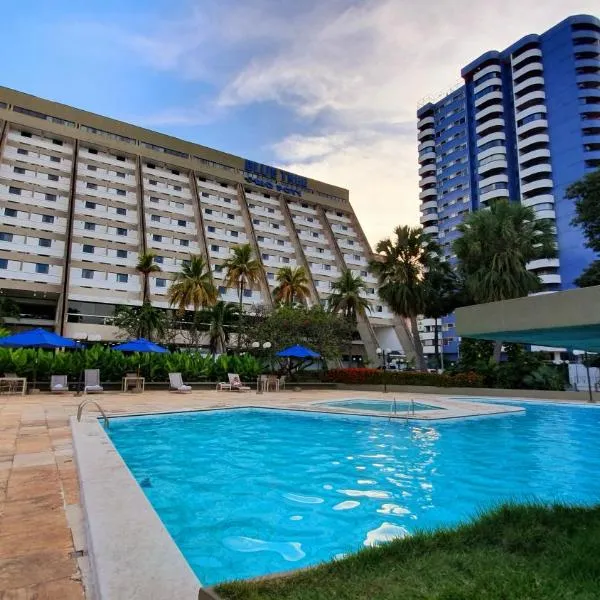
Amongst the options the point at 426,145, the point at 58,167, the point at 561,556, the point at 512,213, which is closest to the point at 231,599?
the point at 561,556

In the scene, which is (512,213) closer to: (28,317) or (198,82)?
(198,82)

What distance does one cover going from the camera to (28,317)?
165 ft

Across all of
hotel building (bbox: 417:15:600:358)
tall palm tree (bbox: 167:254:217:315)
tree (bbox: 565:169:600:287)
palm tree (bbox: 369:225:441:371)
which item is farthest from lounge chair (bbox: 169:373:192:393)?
hotel building (bbox: 417:15:600:358)

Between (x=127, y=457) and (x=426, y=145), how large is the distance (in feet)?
311

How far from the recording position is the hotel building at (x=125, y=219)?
50.2 metres

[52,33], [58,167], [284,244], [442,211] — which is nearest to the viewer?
[52,33]

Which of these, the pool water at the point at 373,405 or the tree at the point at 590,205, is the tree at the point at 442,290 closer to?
the tree at the point at 590,205

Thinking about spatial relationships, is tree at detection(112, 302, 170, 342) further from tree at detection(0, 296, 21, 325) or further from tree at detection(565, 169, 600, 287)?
tree at detection(565, 169, 600, 287)

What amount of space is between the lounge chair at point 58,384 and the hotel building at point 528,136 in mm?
52196

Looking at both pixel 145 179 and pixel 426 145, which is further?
pixel 426 145

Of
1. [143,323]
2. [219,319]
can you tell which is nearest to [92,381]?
[143,323]

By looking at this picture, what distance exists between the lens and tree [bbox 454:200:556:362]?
26875 mm

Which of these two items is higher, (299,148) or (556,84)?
(556,84)

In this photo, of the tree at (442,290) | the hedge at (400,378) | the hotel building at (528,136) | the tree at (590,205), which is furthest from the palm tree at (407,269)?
the hotel building at (528,136)
